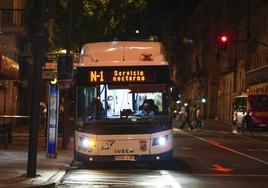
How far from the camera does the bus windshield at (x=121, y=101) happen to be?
60.5 ft

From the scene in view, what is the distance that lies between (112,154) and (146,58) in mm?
2834

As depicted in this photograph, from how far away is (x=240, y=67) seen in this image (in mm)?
80375

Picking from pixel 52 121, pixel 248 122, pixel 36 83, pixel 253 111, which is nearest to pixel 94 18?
pixel 248 122

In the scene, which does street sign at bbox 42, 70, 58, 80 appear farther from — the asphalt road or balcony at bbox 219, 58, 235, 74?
balcony at bbox 219, 58, 235, 74

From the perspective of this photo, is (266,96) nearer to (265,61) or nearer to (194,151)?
(265,61)

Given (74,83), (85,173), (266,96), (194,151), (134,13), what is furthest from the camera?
(266,96)

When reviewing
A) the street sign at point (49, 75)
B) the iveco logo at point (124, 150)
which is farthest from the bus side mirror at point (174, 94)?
the street sign at point (49, 75)

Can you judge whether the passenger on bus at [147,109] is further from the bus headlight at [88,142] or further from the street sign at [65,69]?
the street sign at [65,69]

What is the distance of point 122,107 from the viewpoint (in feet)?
60.8

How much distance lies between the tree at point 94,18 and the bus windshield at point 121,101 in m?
19.7

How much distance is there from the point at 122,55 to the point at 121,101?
143 cm

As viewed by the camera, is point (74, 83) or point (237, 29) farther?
point (237, 29)

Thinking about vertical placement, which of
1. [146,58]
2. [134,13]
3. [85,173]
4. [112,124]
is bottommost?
[85,173]

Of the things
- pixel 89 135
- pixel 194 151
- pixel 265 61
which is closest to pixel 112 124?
pixel 89 135
